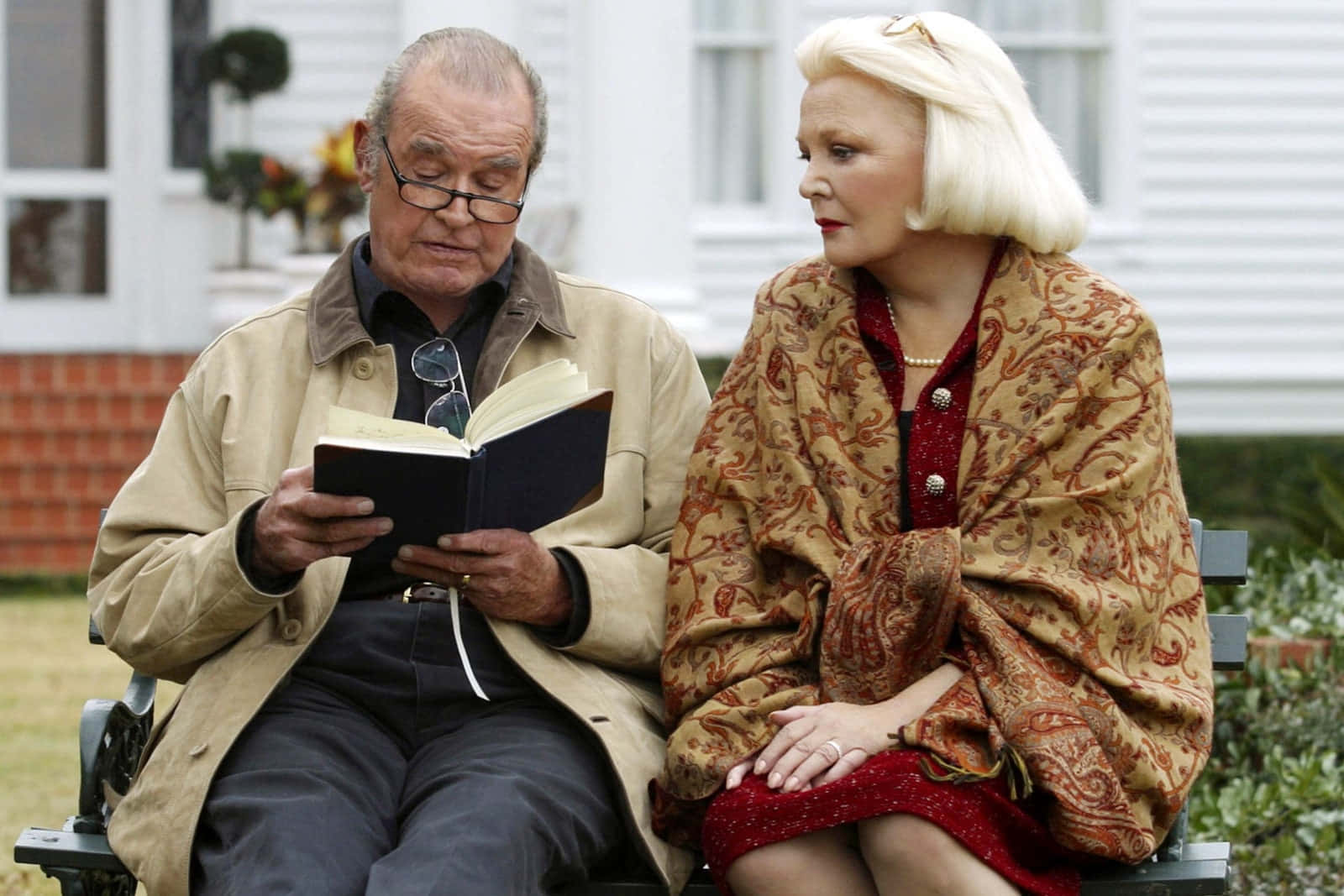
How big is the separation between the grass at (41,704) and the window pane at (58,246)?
2.74 metres

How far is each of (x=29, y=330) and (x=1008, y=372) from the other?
30.2 ft

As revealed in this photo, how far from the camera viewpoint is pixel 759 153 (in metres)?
12.1

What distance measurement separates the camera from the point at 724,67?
476 inches

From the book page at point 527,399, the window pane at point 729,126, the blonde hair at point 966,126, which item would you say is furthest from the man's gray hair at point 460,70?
the window pane at point 729,126

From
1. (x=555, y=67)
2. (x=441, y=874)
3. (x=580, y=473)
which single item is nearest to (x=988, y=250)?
(x=580, y=473)

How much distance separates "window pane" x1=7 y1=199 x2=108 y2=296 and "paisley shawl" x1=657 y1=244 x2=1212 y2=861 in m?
8.92

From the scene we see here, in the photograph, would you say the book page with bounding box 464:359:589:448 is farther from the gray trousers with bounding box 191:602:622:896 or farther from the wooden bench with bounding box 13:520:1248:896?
the wooden bench with bounding box 13:520:1248:896

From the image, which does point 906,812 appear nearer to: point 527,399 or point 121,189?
point 527,399

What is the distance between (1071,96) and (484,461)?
31.8 feet

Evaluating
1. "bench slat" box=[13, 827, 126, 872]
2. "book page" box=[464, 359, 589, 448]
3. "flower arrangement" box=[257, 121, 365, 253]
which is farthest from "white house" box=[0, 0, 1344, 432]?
"book page" box=[464, 359, 589, 448]

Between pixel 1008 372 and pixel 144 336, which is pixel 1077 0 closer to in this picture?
pixel 144 336

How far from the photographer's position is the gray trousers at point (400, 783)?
3.23 metres

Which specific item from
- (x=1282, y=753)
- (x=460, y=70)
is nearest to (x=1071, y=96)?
(x=1282, y=753)

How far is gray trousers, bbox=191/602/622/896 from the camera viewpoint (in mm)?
3230
